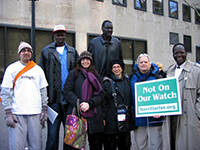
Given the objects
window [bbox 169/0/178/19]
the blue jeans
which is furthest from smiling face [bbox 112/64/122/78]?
window [bbox 169/0/178/19]

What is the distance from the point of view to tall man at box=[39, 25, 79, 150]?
13.9 feet

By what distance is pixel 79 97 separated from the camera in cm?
400

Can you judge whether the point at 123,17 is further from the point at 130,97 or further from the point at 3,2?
the point at 130,97

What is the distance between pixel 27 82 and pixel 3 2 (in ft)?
22.6

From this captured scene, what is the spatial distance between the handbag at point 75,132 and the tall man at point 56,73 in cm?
48

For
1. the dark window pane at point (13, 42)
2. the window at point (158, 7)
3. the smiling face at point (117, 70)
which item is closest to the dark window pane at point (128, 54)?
the window at point (158, 7)

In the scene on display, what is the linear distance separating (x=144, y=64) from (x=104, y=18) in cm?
814

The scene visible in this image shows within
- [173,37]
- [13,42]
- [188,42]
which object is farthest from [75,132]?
[188,42]

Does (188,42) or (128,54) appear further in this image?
(188,42)

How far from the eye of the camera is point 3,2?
368 inches

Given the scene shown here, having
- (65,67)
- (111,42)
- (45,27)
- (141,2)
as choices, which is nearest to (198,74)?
(111,42)

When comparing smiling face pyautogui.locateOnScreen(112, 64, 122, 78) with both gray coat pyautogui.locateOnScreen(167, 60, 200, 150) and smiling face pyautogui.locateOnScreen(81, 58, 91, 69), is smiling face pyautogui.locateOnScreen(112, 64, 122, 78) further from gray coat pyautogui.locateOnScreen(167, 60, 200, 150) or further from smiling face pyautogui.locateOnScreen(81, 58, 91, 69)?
gray coat pyautogui.locateOnScreen(167, 60, 200, 150)

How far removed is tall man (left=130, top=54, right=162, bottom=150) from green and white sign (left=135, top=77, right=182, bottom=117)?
191 millimetres

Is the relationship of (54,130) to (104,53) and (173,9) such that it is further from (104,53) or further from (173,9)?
(173,9)
